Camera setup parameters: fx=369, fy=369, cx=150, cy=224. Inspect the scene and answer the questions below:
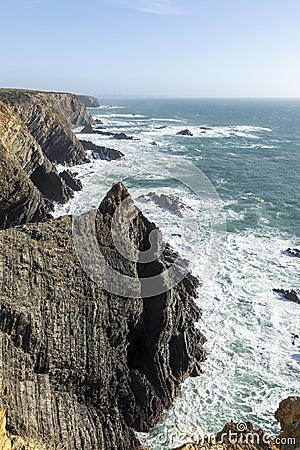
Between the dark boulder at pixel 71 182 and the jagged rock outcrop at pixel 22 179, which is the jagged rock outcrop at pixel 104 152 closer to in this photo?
the dark boulder at pixel 71 182

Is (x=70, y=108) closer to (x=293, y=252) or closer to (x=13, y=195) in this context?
(x=13, y=195)

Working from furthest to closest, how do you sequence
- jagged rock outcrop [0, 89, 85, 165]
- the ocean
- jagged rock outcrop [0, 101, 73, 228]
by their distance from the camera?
jagged rock outcrop [0, 89, 85, 165], jagged rock outcrop [0, 101, 73, 228], the ocean

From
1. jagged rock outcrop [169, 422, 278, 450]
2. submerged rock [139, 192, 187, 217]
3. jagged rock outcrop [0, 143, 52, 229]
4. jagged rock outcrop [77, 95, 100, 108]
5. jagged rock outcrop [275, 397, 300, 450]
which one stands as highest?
jagged rock outcrop [77, 95, 100, 108]

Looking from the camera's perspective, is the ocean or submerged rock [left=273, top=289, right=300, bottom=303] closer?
the ocean

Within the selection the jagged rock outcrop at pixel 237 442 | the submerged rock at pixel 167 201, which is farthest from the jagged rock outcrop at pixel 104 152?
the jagged rock outcrop at pixel 237 442

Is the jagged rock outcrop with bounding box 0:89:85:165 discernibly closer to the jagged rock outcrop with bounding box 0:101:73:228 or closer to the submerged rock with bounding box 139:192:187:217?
the jagged rock outcrop with bounding box 0:101:73:228

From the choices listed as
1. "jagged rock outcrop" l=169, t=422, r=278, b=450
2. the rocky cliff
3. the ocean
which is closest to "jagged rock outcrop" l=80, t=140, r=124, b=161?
the rocky cliff

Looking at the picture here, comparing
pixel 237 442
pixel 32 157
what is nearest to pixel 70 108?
pixel 32 157
